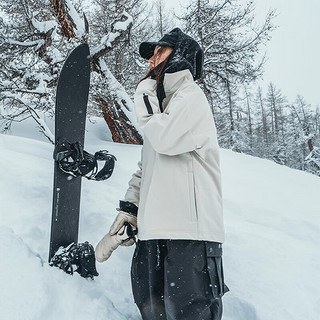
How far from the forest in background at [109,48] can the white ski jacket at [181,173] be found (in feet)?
16.2

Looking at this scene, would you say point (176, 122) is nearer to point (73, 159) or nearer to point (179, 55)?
point (179, 55)

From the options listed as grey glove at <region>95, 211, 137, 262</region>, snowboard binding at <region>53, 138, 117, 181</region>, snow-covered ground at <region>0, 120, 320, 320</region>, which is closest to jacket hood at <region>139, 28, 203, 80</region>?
snowboard binding at <region>53, 138, 117, 181</region>

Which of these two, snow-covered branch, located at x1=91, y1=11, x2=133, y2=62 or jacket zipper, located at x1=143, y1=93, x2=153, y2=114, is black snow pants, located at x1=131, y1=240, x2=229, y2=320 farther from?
snow-covered branch, located at x1=91, y1=11, x2=133, y2=62

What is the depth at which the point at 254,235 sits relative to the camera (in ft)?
10.1

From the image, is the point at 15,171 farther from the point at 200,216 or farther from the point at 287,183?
the point at 287,183

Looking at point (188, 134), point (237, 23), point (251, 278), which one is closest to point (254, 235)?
point (251, 278)

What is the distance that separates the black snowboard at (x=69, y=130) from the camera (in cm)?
185

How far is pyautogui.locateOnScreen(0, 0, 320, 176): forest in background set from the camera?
6395 millimetres

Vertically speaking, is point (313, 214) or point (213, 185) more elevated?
point (213, 185)

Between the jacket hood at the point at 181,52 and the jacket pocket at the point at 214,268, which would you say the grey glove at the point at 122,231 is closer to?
the jacket pocket at the point at 214,268

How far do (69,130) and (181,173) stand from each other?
1.03 metres

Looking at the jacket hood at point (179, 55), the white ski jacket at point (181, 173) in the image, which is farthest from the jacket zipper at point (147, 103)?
the jacket hood at point (179, 55)

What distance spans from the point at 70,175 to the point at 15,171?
1485 millimetres

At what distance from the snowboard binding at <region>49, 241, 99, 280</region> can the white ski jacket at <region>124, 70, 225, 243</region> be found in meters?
0.60
